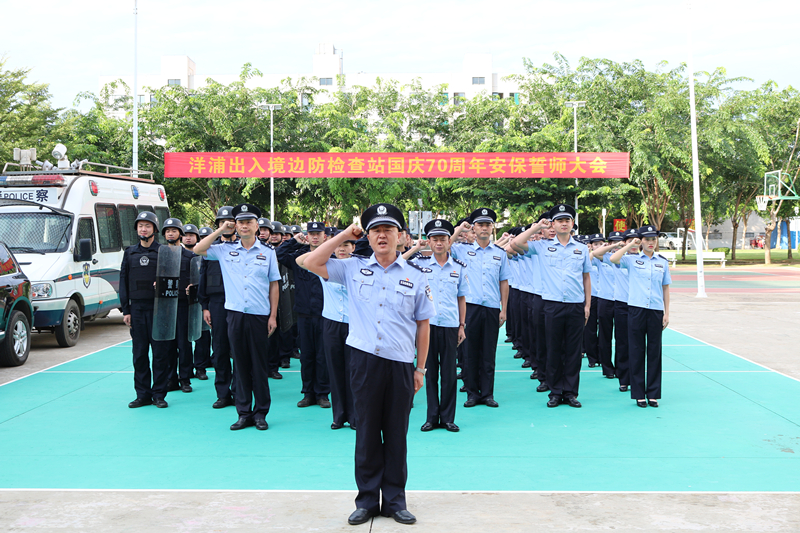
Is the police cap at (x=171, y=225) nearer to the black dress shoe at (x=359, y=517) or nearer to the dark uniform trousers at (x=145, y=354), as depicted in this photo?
the dark uniform trousers at (x=145, y=354)

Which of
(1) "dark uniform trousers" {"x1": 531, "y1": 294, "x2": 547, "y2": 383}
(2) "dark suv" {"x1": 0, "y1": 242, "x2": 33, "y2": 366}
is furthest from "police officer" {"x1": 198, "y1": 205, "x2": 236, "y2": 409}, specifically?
(2) "dark suv" {"x1": 0, "y1": 242, "x2": 33, "y2": 366}

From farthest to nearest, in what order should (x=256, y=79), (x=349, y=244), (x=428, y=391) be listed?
(x=256, y=79), (x=349, y=244), (x=428, y=391)

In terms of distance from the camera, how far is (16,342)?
32.2 ft

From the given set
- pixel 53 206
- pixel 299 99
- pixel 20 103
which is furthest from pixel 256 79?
pixel 53 206

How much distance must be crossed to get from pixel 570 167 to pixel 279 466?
75.7 feet

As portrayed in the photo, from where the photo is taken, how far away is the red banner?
26203 millimetres

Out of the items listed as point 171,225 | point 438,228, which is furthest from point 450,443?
point 171,225

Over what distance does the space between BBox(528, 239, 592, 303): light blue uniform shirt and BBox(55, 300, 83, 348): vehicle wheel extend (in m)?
8.09

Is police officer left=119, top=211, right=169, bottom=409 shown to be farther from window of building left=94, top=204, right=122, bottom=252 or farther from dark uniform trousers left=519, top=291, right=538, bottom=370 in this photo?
window of building left=94, top=204, right=122, bottom=252

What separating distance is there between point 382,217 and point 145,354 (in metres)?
4.36

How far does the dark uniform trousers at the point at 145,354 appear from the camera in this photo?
743 cm

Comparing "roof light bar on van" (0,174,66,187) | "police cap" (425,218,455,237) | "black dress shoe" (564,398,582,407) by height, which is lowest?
"black dress shoe" (564,398,582,407)

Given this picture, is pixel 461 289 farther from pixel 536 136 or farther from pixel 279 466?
pixel 536 136

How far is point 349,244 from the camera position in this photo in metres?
7.15
